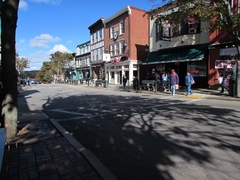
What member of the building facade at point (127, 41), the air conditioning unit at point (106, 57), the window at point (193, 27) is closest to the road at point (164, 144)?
the window at point (193, 27)

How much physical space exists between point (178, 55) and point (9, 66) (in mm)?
16587

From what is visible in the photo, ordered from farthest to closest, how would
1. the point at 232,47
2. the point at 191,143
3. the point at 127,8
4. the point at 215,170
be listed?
the point at 127,8
the point at 232,47
the point at 191,143
the point at 215,170

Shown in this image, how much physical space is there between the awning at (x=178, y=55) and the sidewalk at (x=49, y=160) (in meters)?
15.0

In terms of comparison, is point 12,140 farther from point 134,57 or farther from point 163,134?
point 134,57

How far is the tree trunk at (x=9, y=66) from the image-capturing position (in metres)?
4.69

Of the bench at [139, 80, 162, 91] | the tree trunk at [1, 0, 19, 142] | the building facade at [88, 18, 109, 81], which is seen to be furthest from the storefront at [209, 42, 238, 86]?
the building facade at [88, 18, 109, 81]

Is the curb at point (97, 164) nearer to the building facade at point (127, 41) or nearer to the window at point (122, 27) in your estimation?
the building facade at point (127, 41)

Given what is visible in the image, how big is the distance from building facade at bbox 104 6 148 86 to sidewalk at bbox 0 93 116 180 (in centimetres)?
2219

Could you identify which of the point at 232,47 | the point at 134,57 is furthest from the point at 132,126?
the point at 134,57

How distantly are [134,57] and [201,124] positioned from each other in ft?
73.9

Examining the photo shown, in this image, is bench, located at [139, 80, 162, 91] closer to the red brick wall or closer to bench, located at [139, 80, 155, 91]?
bench, located at [139, 80, 155, 91]

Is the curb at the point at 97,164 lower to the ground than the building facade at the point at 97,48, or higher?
lower

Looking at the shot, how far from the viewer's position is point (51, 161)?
145 inches

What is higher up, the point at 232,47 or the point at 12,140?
the point at 232,47
